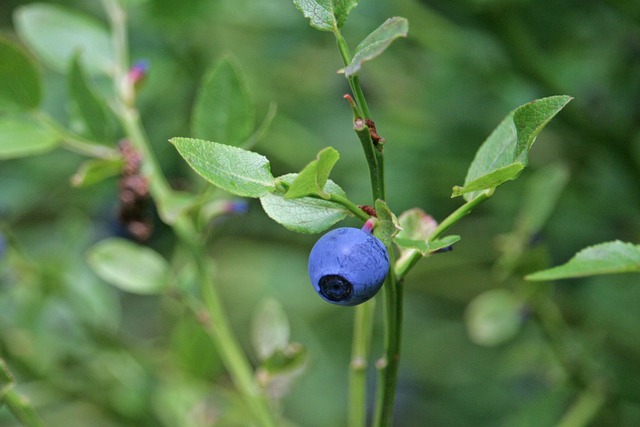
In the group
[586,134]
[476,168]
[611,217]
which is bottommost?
[611,217]

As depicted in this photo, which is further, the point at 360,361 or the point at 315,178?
the point at 360,361

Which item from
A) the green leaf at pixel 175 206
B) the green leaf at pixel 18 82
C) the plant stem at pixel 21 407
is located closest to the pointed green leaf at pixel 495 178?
the green leaf at pixel 175 206

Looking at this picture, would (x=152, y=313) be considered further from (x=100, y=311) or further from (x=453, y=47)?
(x=453, y=47)

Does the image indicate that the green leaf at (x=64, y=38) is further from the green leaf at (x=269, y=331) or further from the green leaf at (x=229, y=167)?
the green leaf at (x=229, y=167)

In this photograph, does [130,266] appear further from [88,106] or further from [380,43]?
[380,43]

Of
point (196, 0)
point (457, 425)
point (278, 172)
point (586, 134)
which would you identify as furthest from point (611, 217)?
point (196, 0)

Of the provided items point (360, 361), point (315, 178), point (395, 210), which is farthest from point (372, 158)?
point (395, 210)
